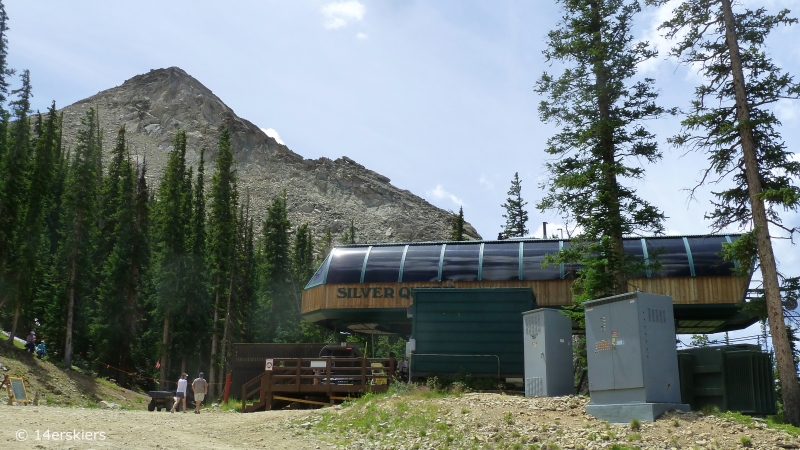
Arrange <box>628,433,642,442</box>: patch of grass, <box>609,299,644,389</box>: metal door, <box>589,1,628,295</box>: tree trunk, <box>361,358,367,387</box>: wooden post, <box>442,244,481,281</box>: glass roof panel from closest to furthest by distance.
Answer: <box>628,433,642,442</box>: patch of grass < <box>609,299,644,389</box>: metal door < <box>589,1,628,295</box>: tree trunk < <box>361,358,367,387</box>: wooden post < <box>442,244,481,281</box>: glass roof panel

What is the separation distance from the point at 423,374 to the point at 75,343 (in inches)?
1467

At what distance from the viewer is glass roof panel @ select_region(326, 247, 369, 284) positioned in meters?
27.0

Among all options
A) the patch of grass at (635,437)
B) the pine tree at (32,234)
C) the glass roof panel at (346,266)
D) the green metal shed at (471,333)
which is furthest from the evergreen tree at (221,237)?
the patch of grass at (635,437)

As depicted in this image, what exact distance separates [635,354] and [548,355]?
134 inches

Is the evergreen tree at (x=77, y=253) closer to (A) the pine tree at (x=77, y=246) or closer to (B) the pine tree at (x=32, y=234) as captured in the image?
(A) the pine tree at (x=77, y=246)

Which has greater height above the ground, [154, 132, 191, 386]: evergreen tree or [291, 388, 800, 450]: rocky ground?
[154, 132, 191, 386]: evergreen tree

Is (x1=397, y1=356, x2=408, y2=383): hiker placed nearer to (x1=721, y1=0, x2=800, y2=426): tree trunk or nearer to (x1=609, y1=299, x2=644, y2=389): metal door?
(x1=609, y1=299, x2=644, y2=389): metal door

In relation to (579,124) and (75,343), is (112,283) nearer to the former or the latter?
(75,343)

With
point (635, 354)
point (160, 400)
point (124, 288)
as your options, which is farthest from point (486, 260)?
point (124, 288)

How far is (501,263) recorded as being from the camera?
84.2 ft

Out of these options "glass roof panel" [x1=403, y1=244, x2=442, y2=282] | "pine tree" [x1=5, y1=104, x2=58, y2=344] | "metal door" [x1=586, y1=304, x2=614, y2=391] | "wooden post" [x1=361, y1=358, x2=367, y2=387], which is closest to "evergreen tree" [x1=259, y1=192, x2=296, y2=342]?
"pine tree" [x1=5, y1=104, x2=58, y2=344]

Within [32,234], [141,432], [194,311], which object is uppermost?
[32,234]

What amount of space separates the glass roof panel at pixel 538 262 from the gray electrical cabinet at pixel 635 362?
1121 cm

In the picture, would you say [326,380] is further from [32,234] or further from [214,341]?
[214,341]
